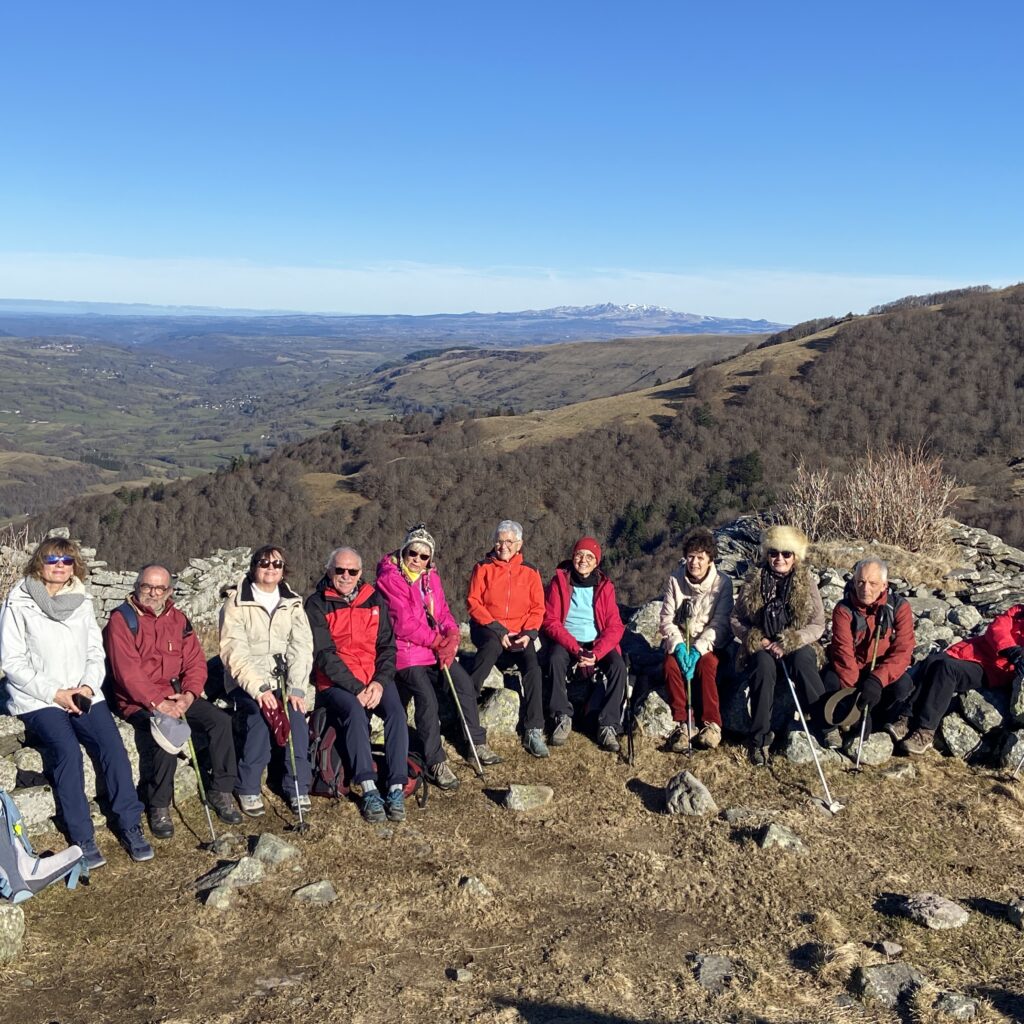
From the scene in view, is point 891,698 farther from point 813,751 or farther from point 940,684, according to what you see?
point 813,751

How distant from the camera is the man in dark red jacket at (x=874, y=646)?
23.7 ft

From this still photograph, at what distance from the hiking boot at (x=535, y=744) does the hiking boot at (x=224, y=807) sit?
7.92 ft

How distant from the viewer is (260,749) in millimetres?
6484

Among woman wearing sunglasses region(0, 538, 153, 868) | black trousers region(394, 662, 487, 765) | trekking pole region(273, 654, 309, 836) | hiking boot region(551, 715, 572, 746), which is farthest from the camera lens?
hiking boot region(551, 715, 572, 746)

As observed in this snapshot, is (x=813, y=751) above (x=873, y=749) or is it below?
above

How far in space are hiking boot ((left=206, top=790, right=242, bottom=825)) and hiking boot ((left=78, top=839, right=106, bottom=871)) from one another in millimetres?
828

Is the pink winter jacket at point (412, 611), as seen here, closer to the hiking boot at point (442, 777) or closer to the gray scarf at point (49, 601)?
the hiking boot at point (442, 777)

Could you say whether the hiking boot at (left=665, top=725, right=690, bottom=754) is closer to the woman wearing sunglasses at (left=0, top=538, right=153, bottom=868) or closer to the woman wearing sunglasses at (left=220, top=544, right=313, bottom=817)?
the woman wearing sunglasses at (left=220, top=544, right=313, bottom=817)

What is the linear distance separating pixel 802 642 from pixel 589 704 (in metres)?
1.90

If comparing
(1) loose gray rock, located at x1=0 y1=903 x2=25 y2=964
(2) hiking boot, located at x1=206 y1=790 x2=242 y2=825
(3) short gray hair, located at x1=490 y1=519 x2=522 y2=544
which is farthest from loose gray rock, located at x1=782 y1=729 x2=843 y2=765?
(1) loose gray rock, located at x1=0 y1=903 x2=25 y2=964

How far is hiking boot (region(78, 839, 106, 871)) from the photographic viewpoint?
18.4ft

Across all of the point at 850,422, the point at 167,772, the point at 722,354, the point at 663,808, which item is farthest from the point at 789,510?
the point at 722,354

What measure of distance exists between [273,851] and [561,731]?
8.91 ft

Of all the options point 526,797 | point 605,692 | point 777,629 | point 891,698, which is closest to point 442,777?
point 526,797
